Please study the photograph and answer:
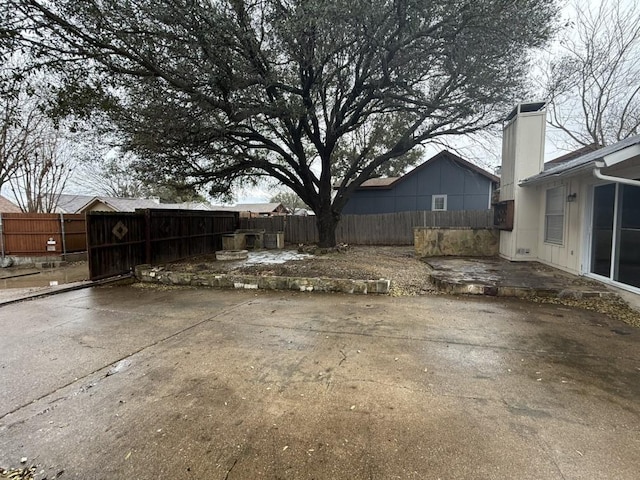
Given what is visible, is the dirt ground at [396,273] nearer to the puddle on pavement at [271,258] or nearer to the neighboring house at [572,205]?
the neighboring house at [572,205]

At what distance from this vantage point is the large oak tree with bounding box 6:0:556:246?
240 inches

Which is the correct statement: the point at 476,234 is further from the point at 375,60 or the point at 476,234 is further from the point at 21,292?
the point at 21,292

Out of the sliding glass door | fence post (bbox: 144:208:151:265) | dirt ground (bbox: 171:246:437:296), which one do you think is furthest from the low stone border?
the sliding glass door

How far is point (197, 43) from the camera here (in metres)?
6.51

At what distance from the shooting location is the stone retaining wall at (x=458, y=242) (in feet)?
32.2

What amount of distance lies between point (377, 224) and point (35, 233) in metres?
13.5

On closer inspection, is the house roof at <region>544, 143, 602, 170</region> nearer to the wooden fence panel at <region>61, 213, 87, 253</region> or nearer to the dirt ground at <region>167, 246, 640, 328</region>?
the dirt ground at <region>167, 246, 640, 328</region>

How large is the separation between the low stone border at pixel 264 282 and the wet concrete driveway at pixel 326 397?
139cm

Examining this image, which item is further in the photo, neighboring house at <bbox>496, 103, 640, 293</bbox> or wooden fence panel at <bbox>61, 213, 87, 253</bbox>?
wooden fence panel at <bbox>61, 213, 87, 253</bbox>

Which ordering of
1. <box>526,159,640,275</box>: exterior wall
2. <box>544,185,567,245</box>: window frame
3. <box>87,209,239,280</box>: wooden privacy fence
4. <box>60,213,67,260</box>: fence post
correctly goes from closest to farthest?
<box>526,159,640,275</box>: exterior wall, <box>544,185,567,245</box>: window frame, <box>87,209,239,280</box>: wooden privacy fence, <box>60,213,67,260</box>: fence post

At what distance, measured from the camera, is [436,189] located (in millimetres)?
16391

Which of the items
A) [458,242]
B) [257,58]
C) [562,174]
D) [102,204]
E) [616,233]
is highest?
[257,58]

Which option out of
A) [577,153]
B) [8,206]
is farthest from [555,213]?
[8,206]

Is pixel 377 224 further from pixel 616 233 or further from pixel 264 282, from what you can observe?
pixel 616 233
